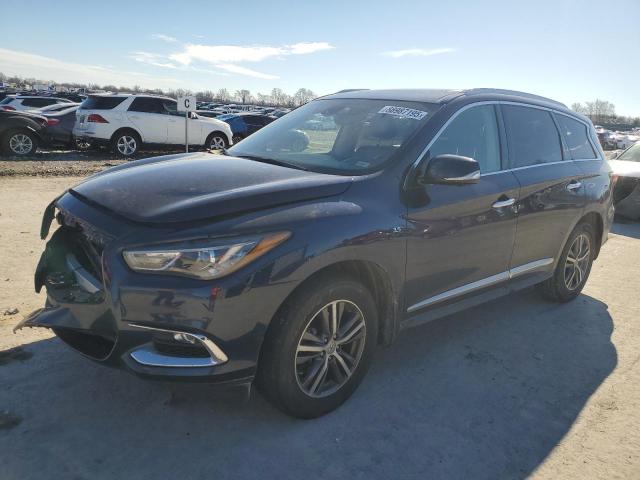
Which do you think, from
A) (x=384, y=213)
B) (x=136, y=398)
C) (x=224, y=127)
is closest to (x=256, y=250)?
(x=384, y=213)

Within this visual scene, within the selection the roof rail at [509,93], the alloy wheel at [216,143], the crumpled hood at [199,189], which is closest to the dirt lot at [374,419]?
the crumpled hood at [199,189]

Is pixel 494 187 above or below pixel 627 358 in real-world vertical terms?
above

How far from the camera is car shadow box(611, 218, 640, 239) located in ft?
28.8

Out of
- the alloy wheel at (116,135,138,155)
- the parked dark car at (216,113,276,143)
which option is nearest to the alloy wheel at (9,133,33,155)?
the alloy wheel at (116,135,138,155)

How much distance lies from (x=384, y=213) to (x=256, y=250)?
863 millimetres

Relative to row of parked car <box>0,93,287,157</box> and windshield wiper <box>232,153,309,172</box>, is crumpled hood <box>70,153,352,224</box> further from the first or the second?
row of parked car <box>0,93,287,157</box>

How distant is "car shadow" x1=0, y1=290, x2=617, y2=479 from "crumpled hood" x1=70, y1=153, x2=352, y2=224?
848mm

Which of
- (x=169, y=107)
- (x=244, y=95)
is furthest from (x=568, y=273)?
(x=244, y=95)

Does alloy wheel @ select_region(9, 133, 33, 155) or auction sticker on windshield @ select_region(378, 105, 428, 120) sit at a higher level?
auction sticker on windshield @ select_region(378, 105, 428, 120)

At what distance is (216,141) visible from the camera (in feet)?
54.9

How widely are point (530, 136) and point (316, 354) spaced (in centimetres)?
266

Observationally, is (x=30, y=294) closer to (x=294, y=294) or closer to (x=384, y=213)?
(x=294, y=294)

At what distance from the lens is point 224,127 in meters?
16.7

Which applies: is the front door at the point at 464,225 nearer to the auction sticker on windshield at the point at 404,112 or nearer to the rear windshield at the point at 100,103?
the auction sticker on windshield at the point at 404,112
